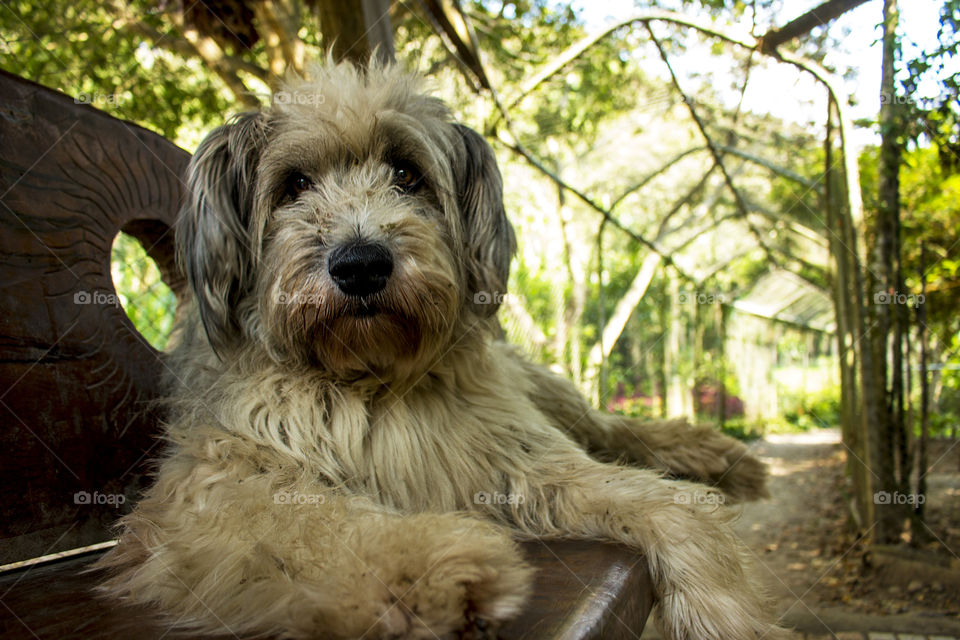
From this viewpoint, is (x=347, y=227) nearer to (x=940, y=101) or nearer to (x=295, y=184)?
(x=295, y=184)

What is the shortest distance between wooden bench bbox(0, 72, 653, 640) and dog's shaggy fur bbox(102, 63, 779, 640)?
0.17m

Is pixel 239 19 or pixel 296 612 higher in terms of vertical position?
pixel 239 19

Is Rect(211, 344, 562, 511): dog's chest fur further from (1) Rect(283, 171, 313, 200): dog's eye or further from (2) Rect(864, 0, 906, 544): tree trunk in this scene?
(2) Rect(864, 0, 906, 544): tree trunk

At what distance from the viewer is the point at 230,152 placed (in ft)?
8.01

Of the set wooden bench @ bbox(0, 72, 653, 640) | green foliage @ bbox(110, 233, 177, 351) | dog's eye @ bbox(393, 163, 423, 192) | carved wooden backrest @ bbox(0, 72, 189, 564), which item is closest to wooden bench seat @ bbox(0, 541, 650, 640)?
wooden bench @ bbox(0, 72, 653, 640)

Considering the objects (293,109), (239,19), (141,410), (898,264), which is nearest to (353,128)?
(293,109)

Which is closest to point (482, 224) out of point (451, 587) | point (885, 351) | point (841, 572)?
point (451, 587)

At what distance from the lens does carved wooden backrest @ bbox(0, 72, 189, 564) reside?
81.3 inches

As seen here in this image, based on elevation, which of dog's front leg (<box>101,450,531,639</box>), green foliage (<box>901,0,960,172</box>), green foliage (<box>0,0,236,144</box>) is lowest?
dog's front leg (<box>101,450,531,639</box>)

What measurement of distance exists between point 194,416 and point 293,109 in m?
1.12

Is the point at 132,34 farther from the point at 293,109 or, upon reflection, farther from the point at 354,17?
the point at 293,109

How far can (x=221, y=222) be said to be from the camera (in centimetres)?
235

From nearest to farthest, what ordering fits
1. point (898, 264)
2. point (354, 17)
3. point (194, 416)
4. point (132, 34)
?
1. point (194, 416)
2. point (354, 17)
3. point (898, 264)
4. point (132, 34)

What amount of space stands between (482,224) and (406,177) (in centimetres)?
33
